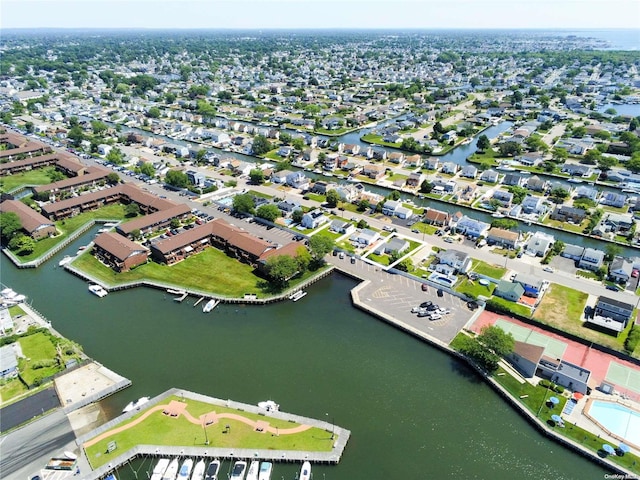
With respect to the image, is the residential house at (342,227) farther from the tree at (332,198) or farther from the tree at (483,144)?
the tree at (483,144)

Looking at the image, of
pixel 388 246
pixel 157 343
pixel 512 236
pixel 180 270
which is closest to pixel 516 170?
pixel 512 236

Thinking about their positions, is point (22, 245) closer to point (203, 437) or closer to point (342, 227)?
point (203, 437)

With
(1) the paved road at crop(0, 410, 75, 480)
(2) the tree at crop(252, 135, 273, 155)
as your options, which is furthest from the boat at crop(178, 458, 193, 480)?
(2) the tree at crop(252, 135, 273, 155)

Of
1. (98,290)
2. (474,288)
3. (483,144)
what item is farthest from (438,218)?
(98,290)

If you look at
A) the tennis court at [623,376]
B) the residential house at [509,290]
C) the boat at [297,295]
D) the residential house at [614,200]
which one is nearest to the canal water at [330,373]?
the boat at [297,295]

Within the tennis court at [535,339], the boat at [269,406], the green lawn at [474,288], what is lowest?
the boat at [269,406]

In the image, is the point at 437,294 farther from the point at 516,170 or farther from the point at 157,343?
the point at 516,170
